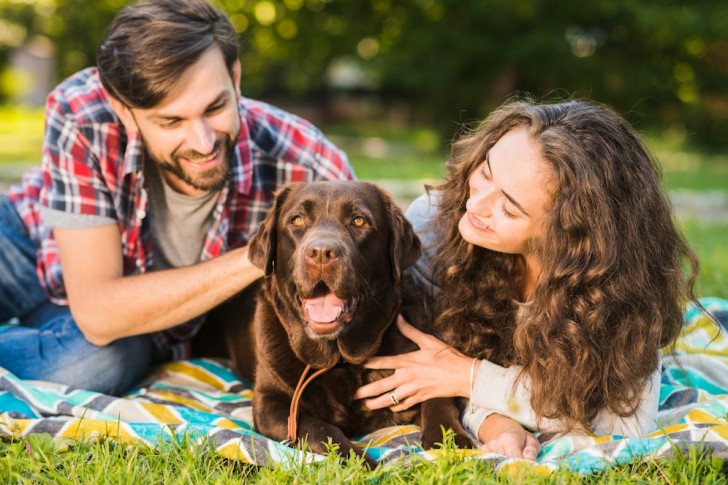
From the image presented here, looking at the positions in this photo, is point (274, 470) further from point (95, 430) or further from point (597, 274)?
point (597, 274)

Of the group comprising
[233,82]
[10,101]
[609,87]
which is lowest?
[10,101]

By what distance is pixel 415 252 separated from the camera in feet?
11.0

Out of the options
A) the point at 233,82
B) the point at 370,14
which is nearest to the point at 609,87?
the point at 370,14

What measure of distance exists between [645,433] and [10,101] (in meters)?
29.2

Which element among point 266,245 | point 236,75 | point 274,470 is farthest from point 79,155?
point 274,470

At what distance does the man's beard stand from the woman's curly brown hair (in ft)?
5.01

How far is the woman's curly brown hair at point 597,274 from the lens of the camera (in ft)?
9.81

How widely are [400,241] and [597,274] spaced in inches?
33.5

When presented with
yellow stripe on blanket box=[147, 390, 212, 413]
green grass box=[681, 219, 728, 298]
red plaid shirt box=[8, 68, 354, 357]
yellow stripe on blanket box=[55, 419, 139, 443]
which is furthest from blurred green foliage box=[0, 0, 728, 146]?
yellow stripe on blanket box=[55, 419, 139, 443]

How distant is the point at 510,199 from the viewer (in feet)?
9.87

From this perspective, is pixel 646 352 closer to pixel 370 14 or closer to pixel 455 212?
pixel 455 212

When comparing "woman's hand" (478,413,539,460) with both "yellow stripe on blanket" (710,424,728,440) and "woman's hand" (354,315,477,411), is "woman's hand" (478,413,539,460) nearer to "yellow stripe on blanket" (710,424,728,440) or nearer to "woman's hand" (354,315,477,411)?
"woman's hand" (354,315,477,411)

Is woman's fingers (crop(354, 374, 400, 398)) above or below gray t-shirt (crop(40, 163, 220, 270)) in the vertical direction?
below

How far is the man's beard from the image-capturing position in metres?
3.68
